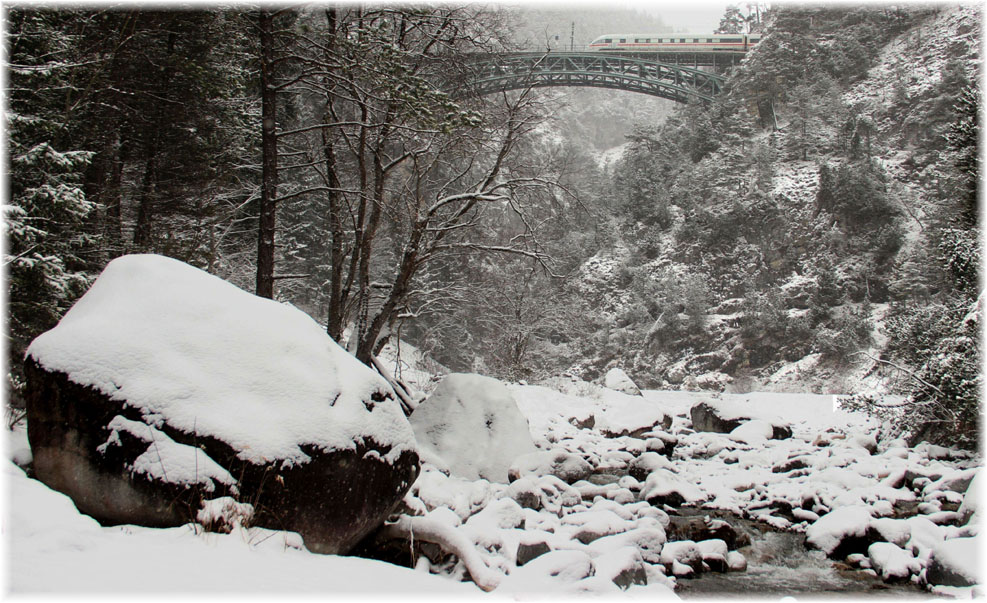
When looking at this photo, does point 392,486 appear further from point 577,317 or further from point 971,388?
point 577,317

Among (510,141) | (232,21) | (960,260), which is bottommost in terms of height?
(960,260)

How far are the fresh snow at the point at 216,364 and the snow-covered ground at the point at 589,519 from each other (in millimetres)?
564

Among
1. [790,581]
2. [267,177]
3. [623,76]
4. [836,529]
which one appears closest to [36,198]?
[267,177]

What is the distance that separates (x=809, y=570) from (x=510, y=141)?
649 centimetres

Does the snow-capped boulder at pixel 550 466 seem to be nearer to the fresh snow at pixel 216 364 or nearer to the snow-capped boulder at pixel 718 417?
the fresh snow at pixel 216 364

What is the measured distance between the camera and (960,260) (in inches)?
348

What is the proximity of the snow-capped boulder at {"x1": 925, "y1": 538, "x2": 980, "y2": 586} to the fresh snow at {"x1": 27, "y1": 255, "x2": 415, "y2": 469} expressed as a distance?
407 centimetres

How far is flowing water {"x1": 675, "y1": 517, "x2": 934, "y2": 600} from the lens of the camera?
14.4ft

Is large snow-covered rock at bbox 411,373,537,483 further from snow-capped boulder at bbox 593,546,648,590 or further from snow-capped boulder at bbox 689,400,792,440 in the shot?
snow-capped boulder at bbox 689,400,792,440

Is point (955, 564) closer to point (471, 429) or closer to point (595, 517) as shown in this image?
point (595, 517)

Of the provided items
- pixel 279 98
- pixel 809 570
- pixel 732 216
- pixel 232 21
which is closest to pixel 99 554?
pixel 809 570

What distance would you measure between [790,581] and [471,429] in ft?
13.1

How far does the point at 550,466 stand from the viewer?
742 cm

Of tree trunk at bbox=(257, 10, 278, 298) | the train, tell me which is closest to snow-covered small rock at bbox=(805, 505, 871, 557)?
tree trunk at bbox=(257, 10, 278, 298)
